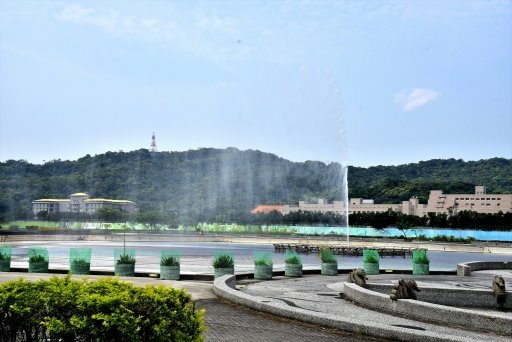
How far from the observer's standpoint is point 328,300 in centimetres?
1978

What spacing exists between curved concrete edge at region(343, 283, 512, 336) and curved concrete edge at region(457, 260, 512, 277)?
16312mm

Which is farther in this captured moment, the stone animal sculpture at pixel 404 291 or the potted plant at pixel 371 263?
the potted plant at pixel 371 263

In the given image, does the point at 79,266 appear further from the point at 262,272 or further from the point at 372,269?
the point at 372,269

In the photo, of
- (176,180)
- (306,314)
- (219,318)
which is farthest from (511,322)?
(176,180)

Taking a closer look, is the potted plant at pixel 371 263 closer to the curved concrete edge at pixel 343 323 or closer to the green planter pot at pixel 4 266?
the curved concrete edge at pixel 343 323

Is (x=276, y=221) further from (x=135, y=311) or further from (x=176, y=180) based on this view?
(x=135, y=311)

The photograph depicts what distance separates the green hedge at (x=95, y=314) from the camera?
760 centimetres

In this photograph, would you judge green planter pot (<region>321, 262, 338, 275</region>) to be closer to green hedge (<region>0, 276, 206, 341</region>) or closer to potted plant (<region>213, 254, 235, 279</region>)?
potted plant (<region>213, 254, 235, 279</region>)

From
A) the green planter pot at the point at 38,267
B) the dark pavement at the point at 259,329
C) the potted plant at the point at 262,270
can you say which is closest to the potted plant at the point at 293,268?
the potted plant at the point at 262,270

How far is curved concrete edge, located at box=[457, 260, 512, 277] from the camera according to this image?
3253cm

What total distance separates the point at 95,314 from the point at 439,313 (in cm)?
1016

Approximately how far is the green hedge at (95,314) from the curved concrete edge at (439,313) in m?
8.74

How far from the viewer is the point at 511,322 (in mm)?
13812

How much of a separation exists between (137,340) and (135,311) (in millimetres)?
398
